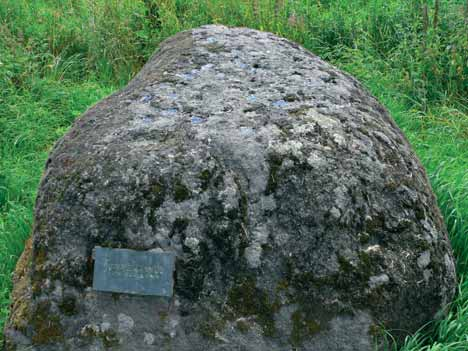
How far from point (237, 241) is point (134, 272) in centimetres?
40

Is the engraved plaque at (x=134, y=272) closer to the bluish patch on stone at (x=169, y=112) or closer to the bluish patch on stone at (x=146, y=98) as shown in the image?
the bluish patch on stone at (x=169, y=112)

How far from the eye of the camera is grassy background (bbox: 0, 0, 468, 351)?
16.6 feet

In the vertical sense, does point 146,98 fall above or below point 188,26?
above

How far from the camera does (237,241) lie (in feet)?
8.81

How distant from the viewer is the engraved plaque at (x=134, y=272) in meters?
2.66

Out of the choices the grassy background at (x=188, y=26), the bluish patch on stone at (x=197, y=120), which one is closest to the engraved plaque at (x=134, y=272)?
the bluish patch on stone at (x=197, y=120)

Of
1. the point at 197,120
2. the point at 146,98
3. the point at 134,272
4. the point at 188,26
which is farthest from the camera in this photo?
the point at 188,26

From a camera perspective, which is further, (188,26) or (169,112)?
(188,26)

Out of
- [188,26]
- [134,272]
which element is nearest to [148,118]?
[134,272]

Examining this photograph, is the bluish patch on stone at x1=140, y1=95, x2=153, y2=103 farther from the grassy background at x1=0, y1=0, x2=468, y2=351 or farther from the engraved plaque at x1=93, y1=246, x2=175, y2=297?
the grassy background at x1=0, y1=0, x2=468, y2=351

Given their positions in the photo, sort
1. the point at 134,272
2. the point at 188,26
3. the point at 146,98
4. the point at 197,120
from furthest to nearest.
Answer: the point at 188,26 → the point at 146,98 → the point at 197,120 → the point at 134,272

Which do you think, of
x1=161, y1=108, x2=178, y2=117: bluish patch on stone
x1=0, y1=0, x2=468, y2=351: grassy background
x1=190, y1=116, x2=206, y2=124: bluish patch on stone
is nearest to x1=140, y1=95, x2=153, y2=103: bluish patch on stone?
x1=161, y1=108, x2=178, y2=117: bluish patch on stone

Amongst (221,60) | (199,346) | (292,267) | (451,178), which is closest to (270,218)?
(292,267)

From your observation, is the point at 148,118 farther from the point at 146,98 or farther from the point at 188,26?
the point at 188,26
